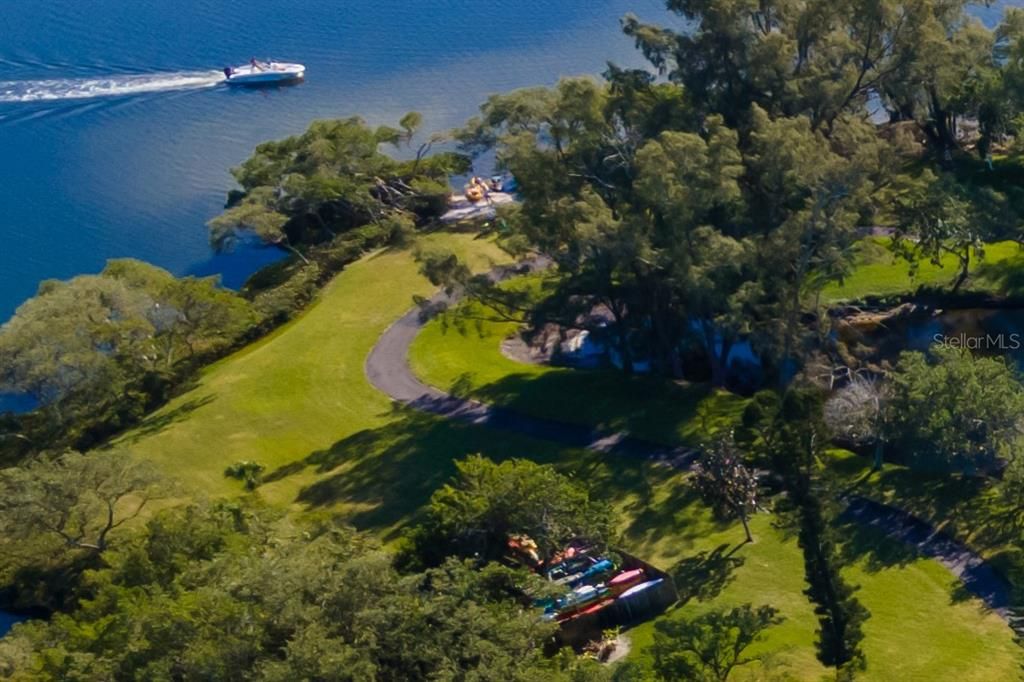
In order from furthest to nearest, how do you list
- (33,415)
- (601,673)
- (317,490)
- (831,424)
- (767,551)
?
(33,415) → (317,490) → (831,424) → (767,551) → (601,673)

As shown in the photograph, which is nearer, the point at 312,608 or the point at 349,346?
the point at 312,608

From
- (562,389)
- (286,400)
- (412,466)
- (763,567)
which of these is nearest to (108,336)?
(286,400)

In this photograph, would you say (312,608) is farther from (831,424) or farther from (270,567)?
(831,424)

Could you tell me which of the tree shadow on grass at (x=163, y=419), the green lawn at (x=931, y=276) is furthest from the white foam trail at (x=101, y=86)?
the green lawn at (x=931, y=276)

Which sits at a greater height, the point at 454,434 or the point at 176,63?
the point at 176,63

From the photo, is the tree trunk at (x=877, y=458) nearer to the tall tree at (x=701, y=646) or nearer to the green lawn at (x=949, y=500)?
the green lawn at (x=949, y=500)

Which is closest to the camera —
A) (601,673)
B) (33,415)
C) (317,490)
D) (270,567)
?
(601,673)

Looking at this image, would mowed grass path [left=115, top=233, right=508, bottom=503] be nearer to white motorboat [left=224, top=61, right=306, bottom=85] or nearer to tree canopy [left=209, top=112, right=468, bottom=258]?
tree canopy [left=209, top=112, right=468, bottom=258]

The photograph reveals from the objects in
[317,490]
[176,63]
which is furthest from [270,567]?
[176,63]
